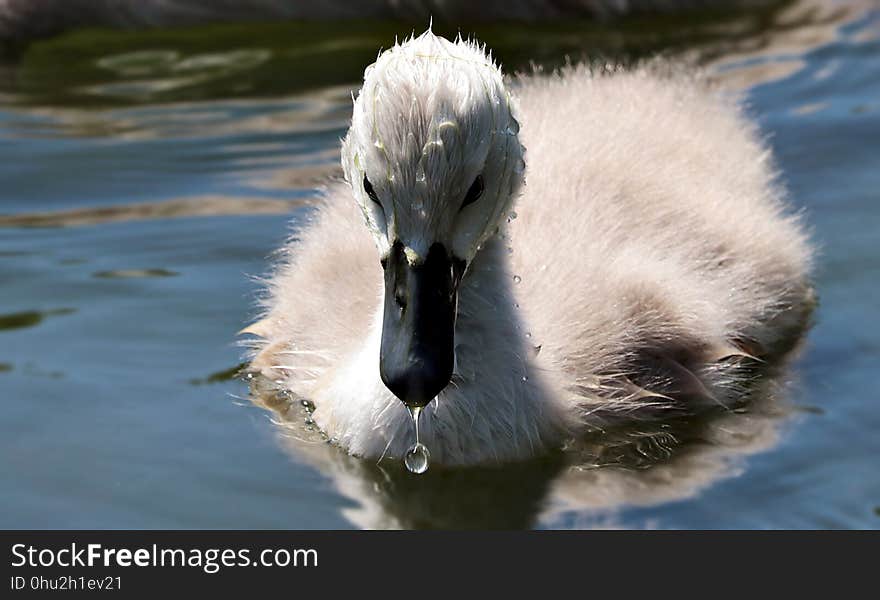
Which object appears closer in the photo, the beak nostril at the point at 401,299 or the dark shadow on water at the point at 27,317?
the beak nostril at the point at 401,299

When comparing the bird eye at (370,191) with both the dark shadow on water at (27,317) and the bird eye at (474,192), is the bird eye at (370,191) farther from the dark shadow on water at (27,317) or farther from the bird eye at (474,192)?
the dark shadow on water at (27,317)

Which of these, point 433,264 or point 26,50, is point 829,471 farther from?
point 26,50

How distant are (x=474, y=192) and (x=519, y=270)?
637mm

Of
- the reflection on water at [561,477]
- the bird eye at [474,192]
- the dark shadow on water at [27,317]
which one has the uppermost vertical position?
the dark shadow on water at [27,317]

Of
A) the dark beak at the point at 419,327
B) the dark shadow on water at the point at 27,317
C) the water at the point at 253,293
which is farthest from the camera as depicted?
the dark shadow on water at the point at 27,317

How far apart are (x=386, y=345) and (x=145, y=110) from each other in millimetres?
3289

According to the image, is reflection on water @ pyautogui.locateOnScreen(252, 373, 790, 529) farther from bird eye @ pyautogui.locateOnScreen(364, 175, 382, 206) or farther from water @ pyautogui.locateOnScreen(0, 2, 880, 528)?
bird eye @ pyautogui.locateOnScreen(364, 175, 382, 206)

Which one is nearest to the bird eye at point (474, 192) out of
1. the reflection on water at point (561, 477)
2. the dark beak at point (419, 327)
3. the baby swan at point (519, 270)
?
the baby swan at point (519, 270)

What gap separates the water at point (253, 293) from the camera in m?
4.25

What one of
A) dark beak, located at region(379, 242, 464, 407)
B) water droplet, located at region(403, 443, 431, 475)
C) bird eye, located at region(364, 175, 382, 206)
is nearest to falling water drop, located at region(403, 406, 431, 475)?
water droplet, located at region(403, 443, 431, 475)

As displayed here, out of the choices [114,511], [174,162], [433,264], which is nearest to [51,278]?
[174,162]

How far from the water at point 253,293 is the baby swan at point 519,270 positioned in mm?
122

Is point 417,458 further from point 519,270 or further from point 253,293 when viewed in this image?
point 253,293

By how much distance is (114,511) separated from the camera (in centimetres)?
417
